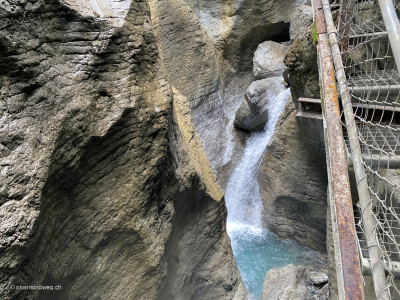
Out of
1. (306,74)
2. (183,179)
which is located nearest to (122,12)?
(183,179)

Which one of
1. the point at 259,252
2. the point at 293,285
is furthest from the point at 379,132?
the point at 259,252

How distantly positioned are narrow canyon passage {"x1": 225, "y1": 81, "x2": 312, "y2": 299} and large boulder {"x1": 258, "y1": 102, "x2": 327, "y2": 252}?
295mm

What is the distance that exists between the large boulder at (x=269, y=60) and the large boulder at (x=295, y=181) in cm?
350

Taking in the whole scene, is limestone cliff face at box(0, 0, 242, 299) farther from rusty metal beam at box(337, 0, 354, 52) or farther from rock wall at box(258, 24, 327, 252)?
rock wall at box(258, 24, 327, 252)

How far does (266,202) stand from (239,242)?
1174mm

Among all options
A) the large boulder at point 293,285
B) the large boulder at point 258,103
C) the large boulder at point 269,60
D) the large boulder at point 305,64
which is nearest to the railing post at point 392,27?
the large boulder at point 305,64

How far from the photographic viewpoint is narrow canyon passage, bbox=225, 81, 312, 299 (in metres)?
7.16

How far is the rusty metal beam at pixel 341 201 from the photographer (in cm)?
140

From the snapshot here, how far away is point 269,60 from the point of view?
10180 millimetres

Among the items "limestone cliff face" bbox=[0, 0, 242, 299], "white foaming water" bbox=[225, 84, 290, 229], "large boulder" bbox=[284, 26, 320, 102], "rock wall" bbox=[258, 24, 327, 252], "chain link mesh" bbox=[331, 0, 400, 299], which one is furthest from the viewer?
"white foaming water" bbox=[225, 84, 290, 229]

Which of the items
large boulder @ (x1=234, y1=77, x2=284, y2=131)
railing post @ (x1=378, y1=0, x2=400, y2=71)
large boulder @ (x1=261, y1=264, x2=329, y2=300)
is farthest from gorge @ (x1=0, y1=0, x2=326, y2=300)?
large boulder @ (x1=234, y1=77, x2=284, y2=131)

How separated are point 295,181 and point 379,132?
4403mm

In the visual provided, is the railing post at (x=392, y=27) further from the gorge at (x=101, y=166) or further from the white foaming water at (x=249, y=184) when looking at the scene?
the white foaming water at (x=249, y=184)

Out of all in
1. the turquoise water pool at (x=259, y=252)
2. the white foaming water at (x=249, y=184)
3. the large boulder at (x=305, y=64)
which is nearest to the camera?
the large boulder at (x=305, y=64)
